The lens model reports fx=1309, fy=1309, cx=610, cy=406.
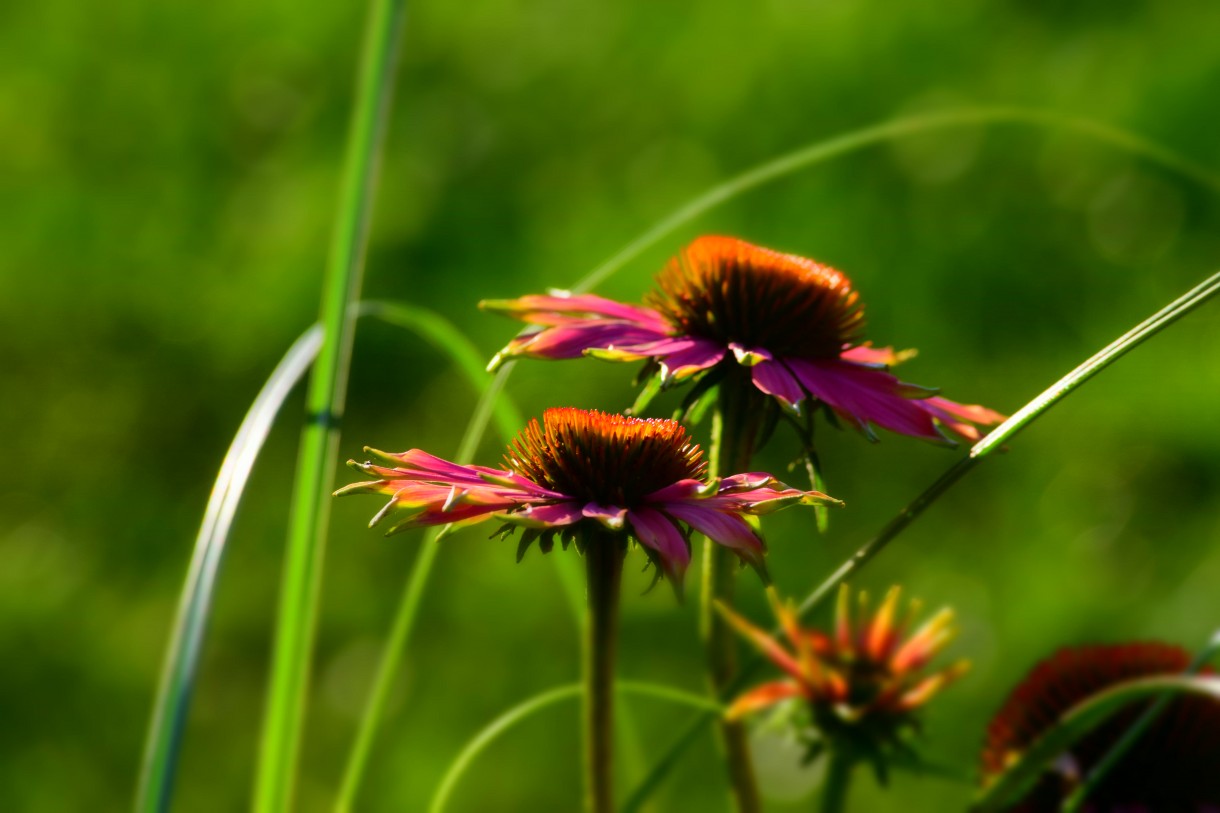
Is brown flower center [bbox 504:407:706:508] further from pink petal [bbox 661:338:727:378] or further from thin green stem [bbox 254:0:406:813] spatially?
thin green stem [bbox 254:0:406:813]

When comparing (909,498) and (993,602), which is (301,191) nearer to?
(909,498)

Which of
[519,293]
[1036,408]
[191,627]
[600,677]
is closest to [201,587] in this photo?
[191,627]

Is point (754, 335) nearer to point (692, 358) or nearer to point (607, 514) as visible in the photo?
point (692, 358)

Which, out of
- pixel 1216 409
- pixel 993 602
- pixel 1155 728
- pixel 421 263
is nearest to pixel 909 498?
pixel 993 602

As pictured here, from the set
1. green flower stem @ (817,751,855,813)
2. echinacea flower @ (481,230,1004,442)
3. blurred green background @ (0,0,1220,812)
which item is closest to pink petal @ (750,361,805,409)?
echinacea flower @ (481,230,1004,442)

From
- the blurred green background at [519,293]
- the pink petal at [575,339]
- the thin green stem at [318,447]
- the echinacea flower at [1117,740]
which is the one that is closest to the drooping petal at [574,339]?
the pink petal at [575,339]

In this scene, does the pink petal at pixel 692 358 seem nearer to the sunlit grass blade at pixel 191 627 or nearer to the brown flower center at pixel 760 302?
the brown flower center at pixel 760 302

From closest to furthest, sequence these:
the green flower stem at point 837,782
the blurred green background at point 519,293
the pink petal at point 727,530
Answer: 1. the pink petal at point 727,530
2. the green flower stem at point 837,782
3. the blurred green background at point 519,293
